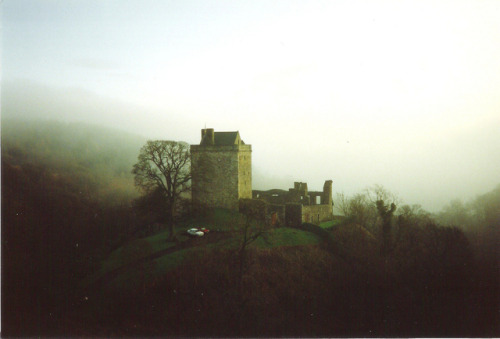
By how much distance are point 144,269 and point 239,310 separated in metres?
4.21

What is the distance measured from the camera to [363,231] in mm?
18328

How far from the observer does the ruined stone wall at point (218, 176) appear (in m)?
19.0

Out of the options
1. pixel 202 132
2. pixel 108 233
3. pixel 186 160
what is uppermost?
pixel 202 132

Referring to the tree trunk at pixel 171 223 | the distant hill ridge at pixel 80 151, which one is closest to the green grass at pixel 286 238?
the tree trunk at pixel 171 223

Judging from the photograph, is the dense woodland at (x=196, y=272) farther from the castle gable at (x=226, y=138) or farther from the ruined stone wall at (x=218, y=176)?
the castle gable at (x=226, y=138)

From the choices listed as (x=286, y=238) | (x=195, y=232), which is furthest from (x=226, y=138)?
(x=286, y=238)

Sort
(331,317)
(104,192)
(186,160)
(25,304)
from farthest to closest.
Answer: (186,160) < (104,192) < (331,317) < (25,304)

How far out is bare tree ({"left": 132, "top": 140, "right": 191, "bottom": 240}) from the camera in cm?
1656

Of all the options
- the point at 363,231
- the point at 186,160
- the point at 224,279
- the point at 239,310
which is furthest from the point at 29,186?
the point at 363,231

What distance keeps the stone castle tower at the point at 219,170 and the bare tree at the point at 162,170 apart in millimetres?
1684

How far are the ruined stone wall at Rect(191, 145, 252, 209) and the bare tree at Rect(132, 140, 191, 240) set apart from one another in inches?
70.8

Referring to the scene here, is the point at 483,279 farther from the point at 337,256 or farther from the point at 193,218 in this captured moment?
the point at 193,218

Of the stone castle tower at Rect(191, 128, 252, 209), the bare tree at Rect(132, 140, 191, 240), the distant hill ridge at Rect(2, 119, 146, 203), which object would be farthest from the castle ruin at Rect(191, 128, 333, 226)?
the distant hill ridge at Rect(2, 119, 146, 203)

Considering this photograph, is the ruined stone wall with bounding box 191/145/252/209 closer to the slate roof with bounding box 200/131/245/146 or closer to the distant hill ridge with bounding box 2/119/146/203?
the slate roof with bounding box 200/131/245/146
